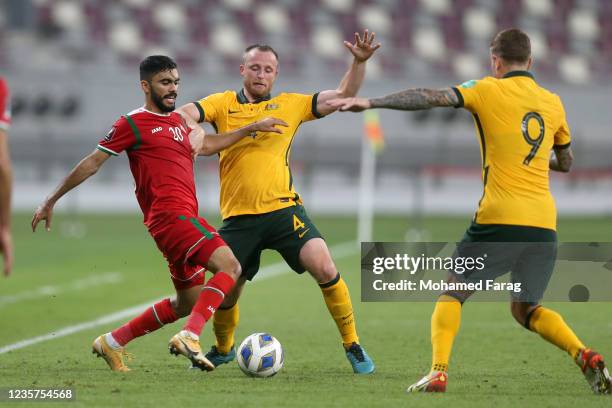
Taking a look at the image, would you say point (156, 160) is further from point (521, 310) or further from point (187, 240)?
point (521, 310)

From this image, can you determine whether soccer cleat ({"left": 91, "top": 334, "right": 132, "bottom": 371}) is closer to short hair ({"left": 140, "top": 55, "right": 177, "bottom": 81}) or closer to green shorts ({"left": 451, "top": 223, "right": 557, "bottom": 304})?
short hair ({"left": 140, "top": 55, "right": 177, "bottom": 81})

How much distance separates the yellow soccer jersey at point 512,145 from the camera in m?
6.71

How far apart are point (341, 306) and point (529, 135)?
6.39 ft

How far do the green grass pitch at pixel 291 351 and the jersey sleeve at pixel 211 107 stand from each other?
1.79 m

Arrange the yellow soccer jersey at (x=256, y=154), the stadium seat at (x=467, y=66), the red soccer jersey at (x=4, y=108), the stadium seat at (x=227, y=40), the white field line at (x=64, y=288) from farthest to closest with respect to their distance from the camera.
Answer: the stadium seat at (x=227, y=40) → the stadium seat at (x=467, y=66) → the white field line at (x=64, y=288) → the yellow soccer jersey at (x=256, y=154) → the red soccer jersey at (x=4, y=108)

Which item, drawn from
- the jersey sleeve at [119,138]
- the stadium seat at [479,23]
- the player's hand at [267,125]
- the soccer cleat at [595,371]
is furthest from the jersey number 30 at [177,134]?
the stadium seat at [479,23]

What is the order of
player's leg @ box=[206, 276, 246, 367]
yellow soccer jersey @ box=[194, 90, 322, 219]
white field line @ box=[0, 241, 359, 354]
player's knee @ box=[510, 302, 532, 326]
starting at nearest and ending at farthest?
player's knee @ box=[510, 302, 532, 326] → yellow soccer jersey @ box=[194, 90, 322, 219] → player's leg @ box=[206, 276, 246, 367] → white field line @ box=[0, 241, 359, 354]

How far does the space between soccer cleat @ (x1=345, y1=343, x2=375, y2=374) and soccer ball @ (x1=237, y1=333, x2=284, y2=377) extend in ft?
1.74

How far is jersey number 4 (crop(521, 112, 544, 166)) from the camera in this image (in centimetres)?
673

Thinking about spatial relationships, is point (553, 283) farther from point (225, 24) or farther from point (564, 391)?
point (225, 24)

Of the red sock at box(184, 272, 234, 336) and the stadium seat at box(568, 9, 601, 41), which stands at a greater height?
the stadium seat at box(568, 9, 601, 41)

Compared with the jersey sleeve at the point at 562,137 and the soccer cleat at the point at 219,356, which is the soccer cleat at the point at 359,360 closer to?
the soccer cleat at the point at 219,356

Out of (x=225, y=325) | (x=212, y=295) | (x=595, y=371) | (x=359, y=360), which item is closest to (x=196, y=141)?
(x=212, y=295)

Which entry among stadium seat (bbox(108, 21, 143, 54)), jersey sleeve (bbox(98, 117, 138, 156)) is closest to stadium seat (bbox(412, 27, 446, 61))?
stadium seat (bbox(108, 21, 143, 54))
